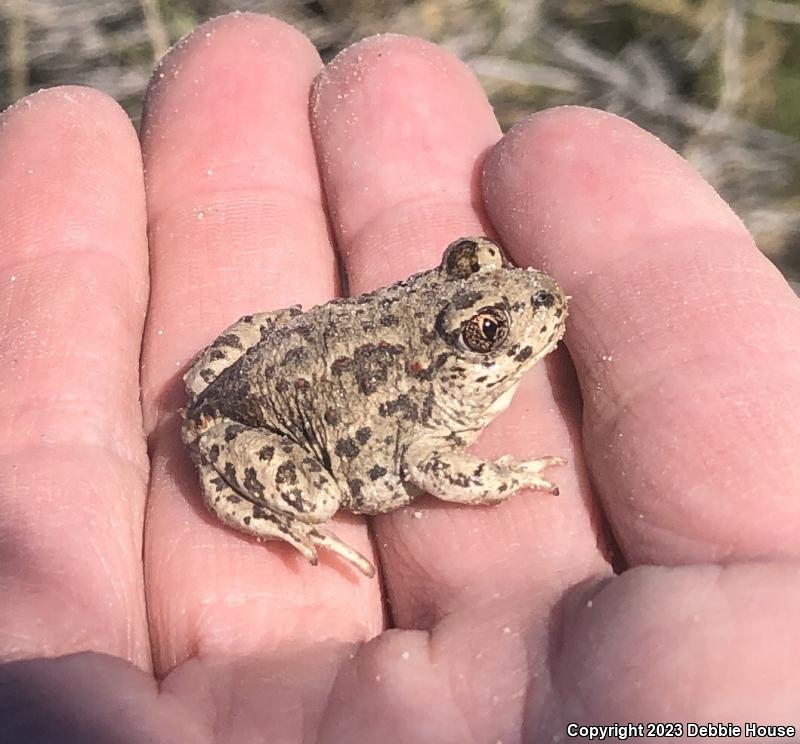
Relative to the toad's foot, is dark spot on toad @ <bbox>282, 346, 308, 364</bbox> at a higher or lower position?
higher

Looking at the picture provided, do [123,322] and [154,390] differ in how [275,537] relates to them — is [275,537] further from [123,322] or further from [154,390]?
[123,322]

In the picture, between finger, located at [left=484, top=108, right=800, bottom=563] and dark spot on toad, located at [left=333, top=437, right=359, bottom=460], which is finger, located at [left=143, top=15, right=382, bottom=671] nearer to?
dark spot on toad, located at [left=333, top=437, right=359, bottom=460]

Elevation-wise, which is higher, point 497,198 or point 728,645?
point 497,198

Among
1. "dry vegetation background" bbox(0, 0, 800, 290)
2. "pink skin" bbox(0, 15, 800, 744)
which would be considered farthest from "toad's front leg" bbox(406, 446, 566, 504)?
"dry vegetation background" bbox(0, 0, 800, 290)

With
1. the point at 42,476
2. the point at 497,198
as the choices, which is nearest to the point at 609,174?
the point at 497,198

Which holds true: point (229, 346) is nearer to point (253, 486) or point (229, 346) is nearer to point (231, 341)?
point (231, 341)

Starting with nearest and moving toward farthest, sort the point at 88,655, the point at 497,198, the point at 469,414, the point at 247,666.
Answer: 1. the point at 88,655
2. the point at 247,666
3. the point at 469,414
4. the point at 497,198

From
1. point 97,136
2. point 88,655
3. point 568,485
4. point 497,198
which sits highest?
point 97,136

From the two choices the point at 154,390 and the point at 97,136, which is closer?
the point at 154,390
